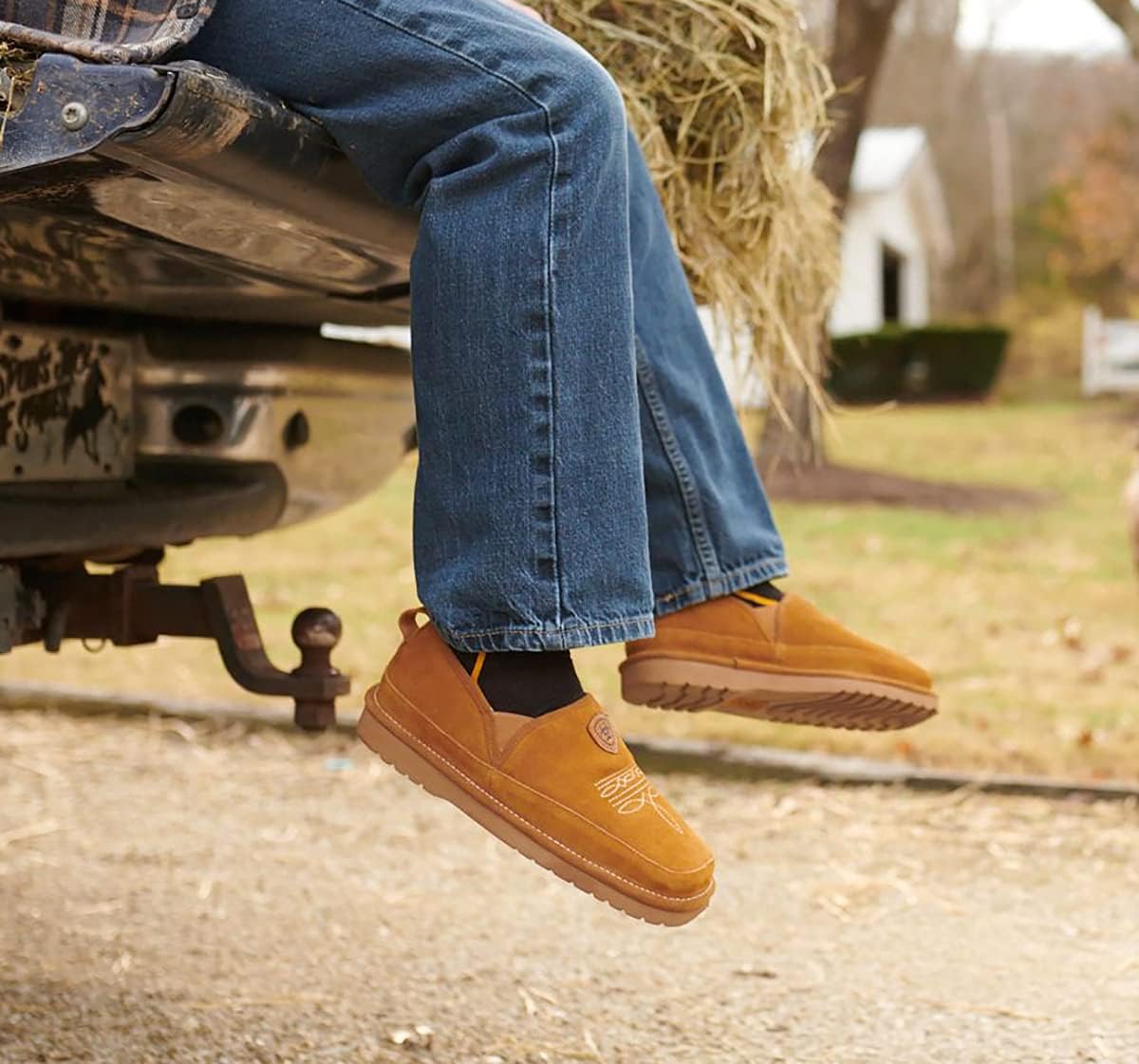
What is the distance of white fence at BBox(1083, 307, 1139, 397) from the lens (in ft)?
76.6

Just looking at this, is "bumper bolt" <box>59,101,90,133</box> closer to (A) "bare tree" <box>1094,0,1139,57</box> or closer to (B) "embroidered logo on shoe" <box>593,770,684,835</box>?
(B) "embroidered logo on shoe" <box>593,770,684,835</box>

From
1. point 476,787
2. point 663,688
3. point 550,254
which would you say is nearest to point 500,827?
point 476,787

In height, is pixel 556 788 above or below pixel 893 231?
above

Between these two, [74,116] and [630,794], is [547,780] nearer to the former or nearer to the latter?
[630,794]

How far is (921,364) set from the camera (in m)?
22.4

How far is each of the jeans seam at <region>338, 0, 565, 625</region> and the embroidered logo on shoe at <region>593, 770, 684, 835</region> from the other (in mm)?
206

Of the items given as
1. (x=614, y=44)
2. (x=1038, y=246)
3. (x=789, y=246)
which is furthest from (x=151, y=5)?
(x=1038, y=246)

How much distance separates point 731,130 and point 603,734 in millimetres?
1039

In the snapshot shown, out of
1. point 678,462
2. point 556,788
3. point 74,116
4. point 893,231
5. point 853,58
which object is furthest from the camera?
point 893,231

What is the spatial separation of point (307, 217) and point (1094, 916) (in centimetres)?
187

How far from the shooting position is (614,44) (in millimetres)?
2240

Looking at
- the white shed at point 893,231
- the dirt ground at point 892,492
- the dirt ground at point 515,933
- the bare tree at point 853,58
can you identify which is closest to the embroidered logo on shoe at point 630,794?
the dirt ground at point 515,933

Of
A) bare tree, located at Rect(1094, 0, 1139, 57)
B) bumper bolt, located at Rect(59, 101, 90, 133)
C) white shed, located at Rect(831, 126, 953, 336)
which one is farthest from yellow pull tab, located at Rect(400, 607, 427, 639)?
white shed, located at Rect(831, 126, 953, 336)

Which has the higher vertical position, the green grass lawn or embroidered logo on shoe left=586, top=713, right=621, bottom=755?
embroidered logo on shoe left=586, top=713, right=621, bottom=755
